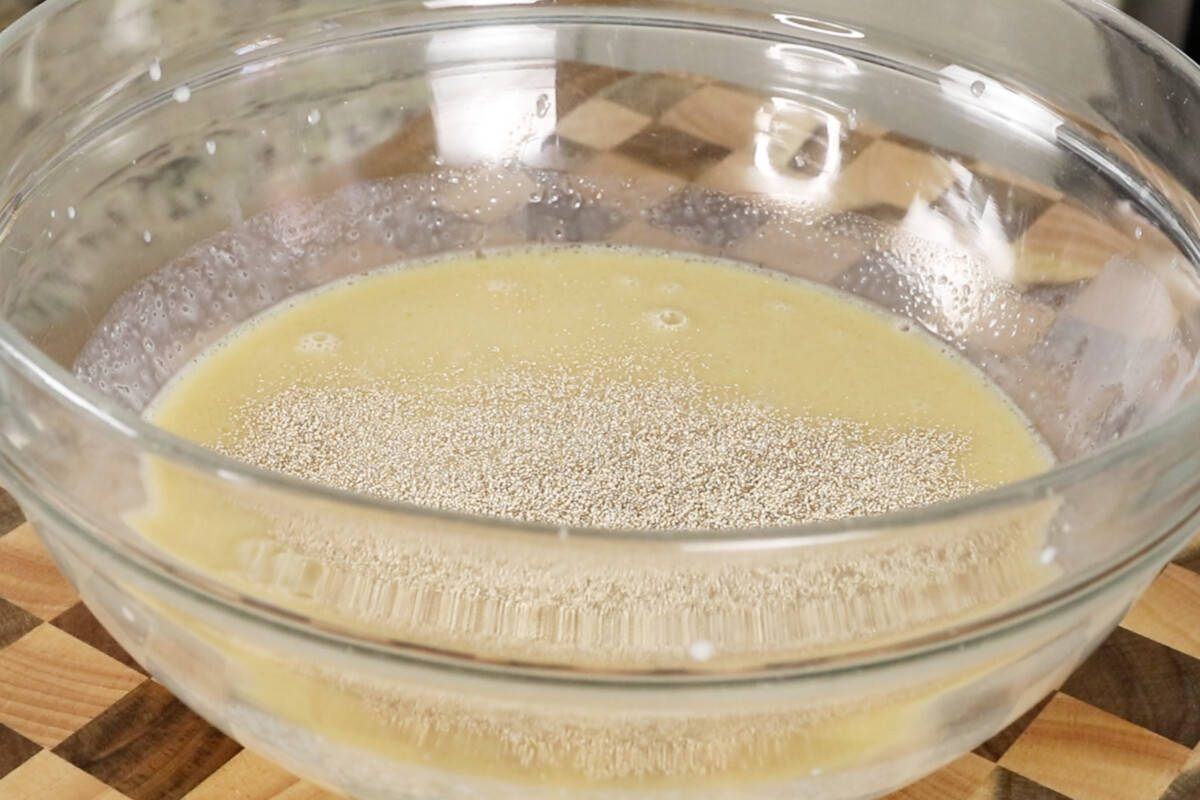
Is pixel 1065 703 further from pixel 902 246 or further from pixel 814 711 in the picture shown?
pixel 902 246

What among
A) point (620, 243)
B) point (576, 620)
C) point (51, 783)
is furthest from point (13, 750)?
point (620, 243)

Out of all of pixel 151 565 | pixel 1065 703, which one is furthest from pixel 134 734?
pixel 1065 703

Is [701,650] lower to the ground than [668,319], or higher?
higher

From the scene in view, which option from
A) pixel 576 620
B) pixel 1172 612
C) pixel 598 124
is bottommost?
pixel 1172 612

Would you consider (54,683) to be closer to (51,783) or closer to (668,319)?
(51,783)

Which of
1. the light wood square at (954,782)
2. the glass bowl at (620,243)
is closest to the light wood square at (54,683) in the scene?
the glass bowl at (620,243)

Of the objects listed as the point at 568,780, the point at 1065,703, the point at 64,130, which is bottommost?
the point at 1065,703
